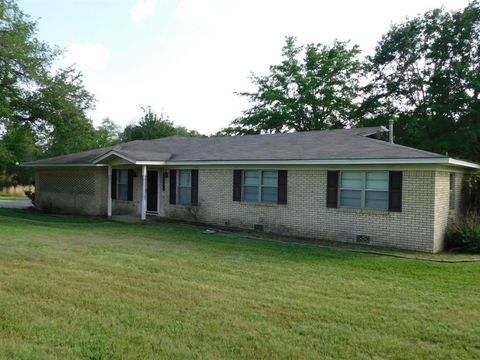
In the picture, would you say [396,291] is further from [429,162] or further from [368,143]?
[368,143]

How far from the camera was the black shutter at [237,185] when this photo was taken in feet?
49.3

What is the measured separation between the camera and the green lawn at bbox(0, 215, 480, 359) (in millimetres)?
4391

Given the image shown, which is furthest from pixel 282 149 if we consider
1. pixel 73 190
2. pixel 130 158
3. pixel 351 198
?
pixel 73 190

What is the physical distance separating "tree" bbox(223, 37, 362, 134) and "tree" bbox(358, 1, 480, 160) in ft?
8.92

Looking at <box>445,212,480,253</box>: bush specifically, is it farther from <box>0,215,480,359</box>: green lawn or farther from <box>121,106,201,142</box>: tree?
<box>121,106,201,142</box>: tree

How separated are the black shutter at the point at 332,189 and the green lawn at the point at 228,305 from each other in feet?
9.82

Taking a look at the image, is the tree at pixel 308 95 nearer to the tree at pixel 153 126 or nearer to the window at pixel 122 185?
the tree at pixel 153 126

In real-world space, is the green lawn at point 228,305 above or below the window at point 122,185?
below

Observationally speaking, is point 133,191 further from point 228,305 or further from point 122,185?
point 228,305

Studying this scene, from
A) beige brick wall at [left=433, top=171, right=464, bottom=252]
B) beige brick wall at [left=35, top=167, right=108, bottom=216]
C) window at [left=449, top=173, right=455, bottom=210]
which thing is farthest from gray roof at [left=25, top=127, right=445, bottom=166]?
window at [left=449, top=173, right=455, bottom=210]

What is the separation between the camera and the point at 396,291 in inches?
266

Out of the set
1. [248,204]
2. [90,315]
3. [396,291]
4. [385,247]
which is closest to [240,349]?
[90,315]

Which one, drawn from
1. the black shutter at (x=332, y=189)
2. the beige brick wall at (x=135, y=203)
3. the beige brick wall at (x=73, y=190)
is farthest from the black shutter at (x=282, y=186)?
the beige brick wall at (x=73, y=190)

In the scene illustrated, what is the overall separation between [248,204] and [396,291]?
27.5 feet
